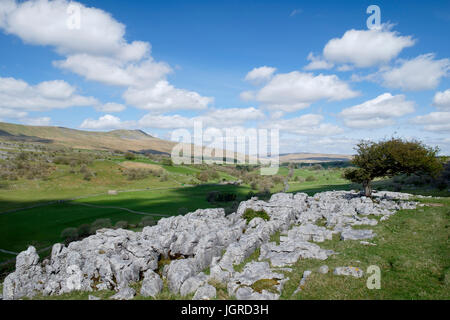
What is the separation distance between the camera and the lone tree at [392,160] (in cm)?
3906

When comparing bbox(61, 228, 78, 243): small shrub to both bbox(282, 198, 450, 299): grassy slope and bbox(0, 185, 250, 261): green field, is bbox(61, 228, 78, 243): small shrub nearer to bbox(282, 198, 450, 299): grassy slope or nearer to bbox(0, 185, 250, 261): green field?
bbox(0, 185, 250, 261): green field

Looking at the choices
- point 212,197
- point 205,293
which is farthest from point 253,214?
point 212,197

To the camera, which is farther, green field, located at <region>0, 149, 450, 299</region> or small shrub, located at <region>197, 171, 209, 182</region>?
small shrub, located at <region>197, 171, 209, 182</region>

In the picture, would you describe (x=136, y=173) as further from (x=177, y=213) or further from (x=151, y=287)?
(x=151, y=287)

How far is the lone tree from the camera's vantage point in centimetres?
3906

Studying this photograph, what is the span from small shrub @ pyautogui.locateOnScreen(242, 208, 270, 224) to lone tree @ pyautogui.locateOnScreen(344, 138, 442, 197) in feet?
66.4

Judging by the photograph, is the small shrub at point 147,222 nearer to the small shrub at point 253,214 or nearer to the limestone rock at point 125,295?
Result: the small shrub at point 253,214

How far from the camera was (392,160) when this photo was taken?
1625 inches

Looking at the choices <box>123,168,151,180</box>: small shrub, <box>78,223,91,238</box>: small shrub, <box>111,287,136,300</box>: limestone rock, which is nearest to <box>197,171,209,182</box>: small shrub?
<box>123,168,151,180</box>: small shrub

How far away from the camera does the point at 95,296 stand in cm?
1806

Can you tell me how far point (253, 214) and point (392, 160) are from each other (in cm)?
2612

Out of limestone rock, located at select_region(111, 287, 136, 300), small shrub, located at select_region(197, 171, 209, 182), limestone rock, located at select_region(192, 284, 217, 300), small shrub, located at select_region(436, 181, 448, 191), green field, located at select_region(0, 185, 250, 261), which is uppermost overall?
small shrub, located at select_region(436, 181, 448, 191)
